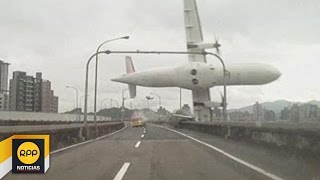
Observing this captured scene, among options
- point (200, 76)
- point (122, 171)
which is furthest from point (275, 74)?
point (122, 171)

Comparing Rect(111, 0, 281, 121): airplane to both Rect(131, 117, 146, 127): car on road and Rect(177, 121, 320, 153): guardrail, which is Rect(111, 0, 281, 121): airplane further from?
Rect(177, 121, 320, 153): guardrail

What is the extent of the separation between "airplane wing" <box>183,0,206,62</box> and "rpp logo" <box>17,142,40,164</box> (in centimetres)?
6800

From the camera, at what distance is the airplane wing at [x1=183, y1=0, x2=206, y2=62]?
79125 millimetres

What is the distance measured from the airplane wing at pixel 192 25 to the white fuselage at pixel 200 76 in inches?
108

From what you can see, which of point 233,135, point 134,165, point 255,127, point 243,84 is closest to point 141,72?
point 243,84

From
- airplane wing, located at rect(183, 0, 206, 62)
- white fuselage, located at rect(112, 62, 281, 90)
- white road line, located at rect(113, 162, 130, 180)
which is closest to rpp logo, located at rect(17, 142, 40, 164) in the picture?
white road line, located at rect(113, 162, 130, 180)

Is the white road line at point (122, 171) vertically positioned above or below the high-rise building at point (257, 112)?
below

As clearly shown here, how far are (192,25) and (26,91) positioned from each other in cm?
2995

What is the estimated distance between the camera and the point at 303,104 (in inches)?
852

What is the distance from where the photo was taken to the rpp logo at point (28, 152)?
10.8 meters

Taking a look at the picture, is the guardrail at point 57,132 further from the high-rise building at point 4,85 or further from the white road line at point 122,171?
the high-rise building at point 4,85

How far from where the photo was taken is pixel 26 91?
66.6 meters

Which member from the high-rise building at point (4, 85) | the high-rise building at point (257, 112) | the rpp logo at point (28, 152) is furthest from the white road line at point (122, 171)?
the high-rise building at point (4, 85)

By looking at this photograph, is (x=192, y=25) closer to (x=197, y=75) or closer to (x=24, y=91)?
(x=197, y=75)
